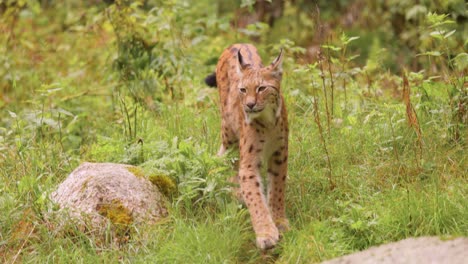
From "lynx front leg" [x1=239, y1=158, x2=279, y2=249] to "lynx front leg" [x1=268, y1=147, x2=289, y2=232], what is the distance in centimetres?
11

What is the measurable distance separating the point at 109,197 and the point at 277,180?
4.02 ft

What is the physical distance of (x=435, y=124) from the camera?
6152 millimetres

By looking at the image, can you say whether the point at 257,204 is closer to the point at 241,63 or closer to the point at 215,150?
the point at 241,63

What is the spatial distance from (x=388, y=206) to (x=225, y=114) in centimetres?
171

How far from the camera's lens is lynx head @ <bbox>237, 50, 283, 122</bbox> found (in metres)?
5.38

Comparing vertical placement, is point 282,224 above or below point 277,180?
below

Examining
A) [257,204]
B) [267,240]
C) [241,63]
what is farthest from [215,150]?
[267,240]

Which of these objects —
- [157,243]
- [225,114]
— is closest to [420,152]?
[225,114]

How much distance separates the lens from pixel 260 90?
17.7ft

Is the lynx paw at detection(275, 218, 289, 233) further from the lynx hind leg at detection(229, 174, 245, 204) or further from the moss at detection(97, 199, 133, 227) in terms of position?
the moss at detection(97, 199, 133, 227)

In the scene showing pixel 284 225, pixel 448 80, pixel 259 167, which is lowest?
pixel 284 225

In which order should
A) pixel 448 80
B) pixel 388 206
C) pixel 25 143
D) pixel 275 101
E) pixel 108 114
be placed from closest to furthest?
pixel 388 206 → pixel 275 101 → pixel 448 80 → pixel 25 143 → pixel 108 114

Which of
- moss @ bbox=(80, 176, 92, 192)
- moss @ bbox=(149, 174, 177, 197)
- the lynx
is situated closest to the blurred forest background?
moss @ bbox=(149, 174, 177, 197)

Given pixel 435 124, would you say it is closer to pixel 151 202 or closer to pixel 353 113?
pixel 353 113
